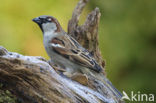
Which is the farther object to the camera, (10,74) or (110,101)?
(110,101)

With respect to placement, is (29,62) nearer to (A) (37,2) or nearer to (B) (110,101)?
(B) (110,101)

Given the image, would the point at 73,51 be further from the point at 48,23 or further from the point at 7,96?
the point at 7,96

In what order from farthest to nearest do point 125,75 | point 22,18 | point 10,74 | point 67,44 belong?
point 125,75
point 22,18
point 67,44
point 10,74

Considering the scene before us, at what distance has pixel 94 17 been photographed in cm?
445

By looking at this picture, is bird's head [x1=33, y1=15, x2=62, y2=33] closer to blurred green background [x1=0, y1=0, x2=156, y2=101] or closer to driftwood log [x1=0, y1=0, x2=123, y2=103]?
driftwood log [x1=0, y1=0, x2=123, y2=103]

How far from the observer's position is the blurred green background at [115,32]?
609 centimetres

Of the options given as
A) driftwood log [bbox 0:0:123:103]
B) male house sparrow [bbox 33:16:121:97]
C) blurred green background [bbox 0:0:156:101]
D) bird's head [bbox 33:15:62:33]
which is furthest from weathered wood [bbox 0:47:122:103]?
blurred green background [bbox 0:0:156:101]

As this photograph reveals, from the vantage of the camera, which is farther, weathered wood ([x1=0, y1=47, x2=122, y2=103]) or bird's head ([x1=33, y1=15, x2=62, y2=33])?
bird's head ([x1=33, y1=15, x2=62, y2=33])

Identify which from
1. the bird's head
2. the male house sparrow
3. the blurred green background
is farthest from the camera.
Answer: the blurred green background

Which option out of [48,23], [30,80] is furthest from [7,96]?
[48,23]

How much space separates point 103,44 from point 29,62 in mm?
3099

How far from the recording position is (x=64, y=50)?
169 inches

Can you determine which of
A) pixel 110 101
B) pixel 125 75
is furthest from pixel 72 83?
pixel 125 75

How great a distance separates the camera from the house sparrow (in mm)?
4188
